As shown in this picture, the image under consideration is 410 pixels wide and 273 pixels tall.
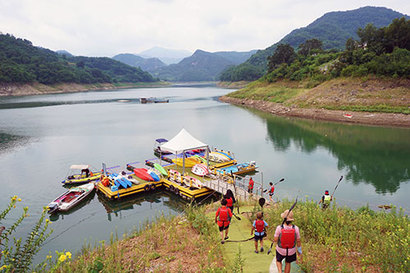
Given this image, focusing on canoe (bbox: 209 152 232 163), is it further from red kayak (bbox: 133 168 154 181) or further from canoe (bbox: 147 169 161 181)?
red kayak (bbox: 133 168 154 181)

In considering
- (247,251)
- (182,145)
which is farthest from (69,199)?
(247,251)

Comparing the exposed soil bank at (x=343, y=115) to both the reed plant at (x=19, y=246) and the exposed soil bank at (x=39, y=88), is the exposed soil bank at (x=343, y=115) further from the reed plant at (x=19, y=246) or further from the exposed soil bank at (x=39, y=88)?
the exposed soil bank at (x=39, y=88)

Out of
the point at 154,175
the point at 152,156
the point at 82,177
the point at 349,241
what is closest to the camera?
the point at 349,241

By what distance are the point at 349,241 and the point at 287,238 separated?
3.61 m

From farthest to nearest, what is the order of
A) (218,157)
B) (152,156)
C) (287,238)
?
1. (152,156)
2. (218,157)
3. (287,238)

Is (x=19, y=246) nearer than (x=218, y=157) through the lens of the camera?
Yes

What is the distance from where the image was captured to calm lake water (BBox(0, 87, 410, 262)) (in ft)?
59.9

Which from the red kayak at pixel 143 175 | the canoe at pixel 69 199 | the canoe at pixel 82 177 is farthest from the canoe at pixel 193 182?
the canoe at pixel 82 177

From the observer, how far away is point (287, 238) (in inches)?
271

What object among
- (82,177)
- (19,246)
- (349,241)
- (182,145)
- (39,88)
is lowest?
(82,177)

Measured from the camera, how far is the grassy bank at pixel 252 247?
7.63 meters

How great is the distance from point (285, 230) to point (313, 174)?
19355 mm

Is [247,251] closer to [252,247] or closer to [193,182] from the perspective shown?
[252,247]

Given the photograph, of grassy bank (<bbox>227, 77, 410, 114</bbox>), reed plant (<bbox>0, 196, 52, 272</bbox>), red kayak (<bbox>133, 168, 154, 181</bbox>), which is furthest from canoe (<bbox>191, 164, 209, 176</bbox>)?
grassy bank (<bbox>227, 77, 410, 114</bbox>)
